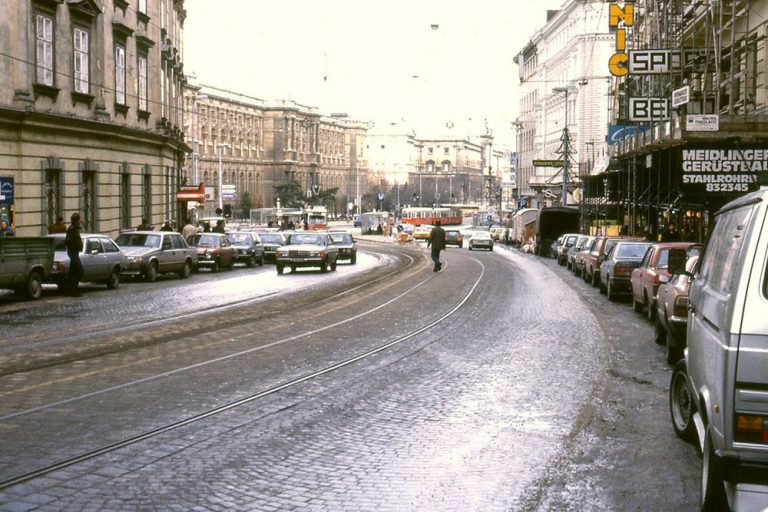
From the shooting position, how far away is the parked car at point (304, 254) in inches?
1487

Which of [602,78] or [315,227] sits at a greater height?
[602,78]

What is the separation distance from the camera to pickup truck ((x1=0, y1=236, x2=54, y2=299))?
22141mm

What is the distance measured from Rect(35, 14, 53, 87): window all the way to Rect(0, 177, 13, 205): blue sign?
691cm

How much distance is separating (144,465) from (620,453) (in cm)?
384

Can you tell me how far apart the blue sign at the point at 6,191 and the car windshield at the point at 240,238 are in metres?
19.5

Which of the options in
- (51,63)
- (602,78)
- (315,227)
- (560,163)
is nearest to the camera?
(51,63)

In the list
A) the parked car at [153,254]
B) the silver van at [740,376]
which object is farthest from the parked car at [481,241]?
the silver van at [740,376]

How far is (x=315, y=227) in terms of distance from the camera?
98438 mm

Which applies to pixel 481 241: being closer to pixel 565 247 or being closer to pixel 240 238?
pixel 565 247

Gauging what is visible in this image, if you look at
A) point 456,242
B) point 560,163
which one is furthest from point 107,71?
point 456,242

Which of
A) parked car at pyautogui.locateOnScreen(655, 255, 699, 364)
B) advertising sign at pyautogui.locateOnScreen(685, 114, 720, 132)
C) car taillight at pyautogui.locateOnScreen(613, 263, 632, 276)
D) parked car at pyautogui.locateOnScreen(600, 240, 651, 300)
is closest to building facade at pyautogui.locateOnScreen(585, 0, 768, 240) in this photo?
advertising sign at pyautogui.locateOnScreen(685, 114, 720, 132)

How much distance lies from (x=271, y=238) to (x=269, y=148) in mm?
97100

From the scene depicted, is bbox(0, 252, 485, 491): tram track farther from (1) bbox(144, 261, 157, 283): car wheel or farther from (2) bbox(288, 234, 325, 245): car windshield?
(2) bbox(288, 234, 325, 245): car windshield

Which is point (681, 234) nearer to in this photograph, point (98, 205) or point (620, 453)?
point (98, 205)
